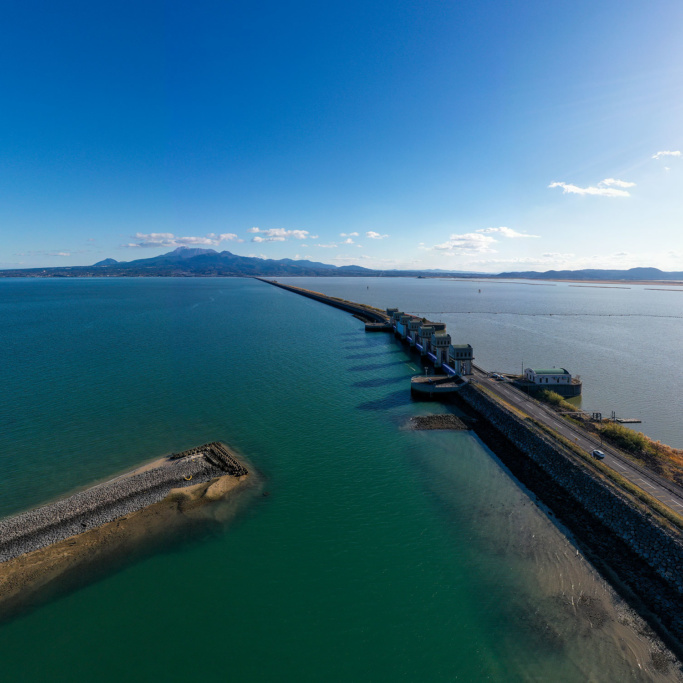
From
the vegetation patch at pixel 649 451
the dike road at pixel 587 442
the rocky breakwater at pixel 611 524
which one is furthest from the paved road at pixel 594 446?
the rocky breakwater at pixel 611 524

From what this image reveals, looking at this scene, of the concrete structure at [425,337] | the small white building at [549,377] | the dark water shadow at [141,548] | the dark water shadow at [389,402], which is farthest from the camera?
the concrete structure at [425,337]

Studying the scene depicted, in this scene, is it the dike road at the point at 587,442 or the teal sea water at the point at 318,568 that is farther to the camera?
the dike road at the point at 587,442

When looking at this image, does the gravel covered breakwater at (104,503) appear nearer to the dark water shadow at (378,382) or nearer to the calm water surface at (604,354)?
the dark water shadow at (378,382)

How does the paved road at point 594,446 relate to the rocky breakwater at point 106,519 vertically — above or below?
above

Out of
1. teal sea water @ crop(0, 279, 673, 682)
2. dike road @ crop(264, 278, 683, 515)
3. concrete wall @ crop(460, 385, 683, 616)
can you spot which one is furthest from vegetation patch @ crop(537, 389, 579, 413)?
teal sea water @ crop(0, 279, 673, 682)

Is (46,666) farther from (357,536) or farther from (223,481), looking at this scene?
(357,536)

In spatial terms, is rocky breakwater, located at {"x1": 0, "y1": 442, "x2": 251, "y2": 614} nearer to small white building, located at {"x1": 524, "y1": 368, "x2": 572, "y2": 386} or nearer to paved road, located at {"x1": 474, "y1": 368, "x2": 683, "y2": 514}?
paved road, located at {"x1": 474, "y1": 368, "x2": 683, "y2": 514}

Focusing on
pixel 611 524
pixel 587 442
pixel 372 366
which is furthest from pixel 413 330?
pixel 611 524

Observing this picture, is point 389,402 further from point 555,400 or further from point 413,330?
point 413,330
